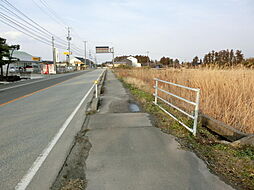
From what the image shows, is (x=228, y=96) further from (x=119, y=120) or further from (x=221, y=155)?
(x=119, y=120)

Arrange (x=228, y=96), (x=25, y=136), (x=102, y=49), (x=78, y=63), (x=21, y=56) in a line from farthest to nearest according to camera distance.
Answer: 1. (x=78, y=63)
2. (x=102, y=49)
3. (x=21, y=56)
4. (x=228, y=96)
5. (x=25, y=136)

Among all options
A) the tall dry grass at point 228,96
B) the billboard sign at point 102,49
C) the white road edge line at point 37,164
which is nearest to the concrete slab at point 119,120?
the white road edge line at point 37,164

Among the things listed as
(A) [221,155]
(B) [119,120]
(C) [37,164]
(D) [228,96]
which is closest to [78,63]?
(B) [119,120]

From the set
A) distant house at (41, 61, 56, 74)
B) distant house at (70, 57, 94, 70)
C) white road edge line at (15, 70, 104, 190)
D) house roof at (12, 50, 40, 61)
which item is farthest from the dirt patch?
distant house at (70, 57, 94, 70)

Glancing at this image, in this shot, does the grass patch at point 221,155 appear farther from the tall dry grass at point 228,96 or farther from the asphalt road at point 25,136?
the asphalt road at point 25,136

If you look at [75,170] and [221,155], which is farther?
[221,155]

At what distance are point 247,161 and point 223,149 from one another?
0.46 metres

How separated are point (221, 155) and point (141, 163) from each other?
1.55 meters

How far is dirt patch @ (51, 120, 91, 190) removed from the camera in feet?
7.35

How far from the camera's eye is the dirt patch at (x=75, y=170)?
2240 mm

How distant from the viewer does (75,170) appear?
259 cm

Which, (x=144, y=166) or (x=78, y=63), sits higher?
(x=78, y=63)

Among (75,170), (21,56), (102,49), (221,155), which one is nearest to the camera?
(75,170)

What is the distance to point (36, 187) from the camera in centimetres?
223
